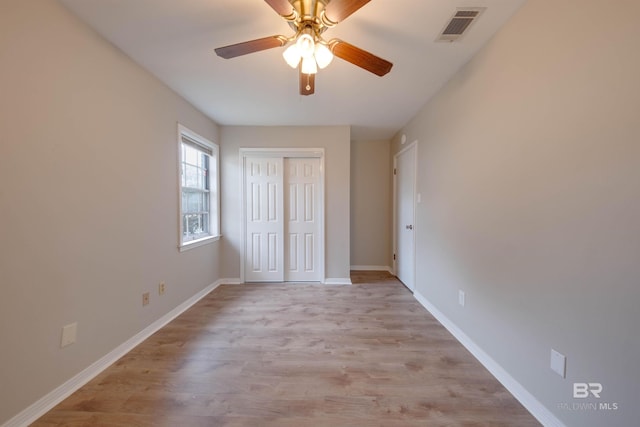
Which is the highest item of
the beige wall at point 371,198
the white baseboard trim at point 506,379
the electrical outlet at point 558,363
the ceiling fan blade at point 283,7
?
the ceiling fan blade at point 283,7

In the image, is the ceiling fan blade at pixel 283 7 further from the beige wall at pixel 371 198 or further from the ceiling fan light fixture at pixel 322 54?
the beige wall at pixel 371 198

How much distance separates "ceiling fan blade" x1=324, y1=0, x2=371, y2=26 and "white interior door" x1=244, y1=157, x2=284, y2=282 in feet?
8.20

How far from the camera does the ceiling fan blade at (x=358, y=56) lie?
1453mm

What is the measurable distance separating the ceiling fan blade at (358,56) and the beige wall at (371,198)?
2901 mm

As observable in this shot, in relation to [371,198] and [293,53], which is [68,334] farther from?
[371,198]

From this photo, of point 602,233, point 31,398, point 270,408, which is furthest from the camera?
point 270,408

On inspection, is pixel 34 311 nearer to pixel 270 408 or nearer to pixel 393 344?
pixel 270 408

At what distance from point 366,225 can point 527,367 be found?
312cm

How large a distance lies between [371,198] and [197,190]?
9.25 feet

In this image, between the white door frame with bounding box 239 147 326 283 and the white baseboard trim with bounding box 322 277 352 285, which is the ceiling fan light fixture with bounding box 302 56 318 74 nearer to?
the white door frame with bounding box 239 147 326 283

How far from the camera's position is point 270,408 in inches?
57.3

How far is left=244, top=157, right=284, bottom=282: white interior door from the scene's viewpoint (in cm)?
371

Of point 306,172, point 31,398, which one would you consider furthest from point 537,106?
point 31,398

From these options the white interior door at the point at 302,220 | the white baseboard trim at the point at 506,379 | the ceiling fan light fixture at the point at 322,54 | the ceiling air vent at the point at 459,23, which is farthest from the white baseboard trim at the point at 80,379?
the ceiling air vent at the point at 459,23
